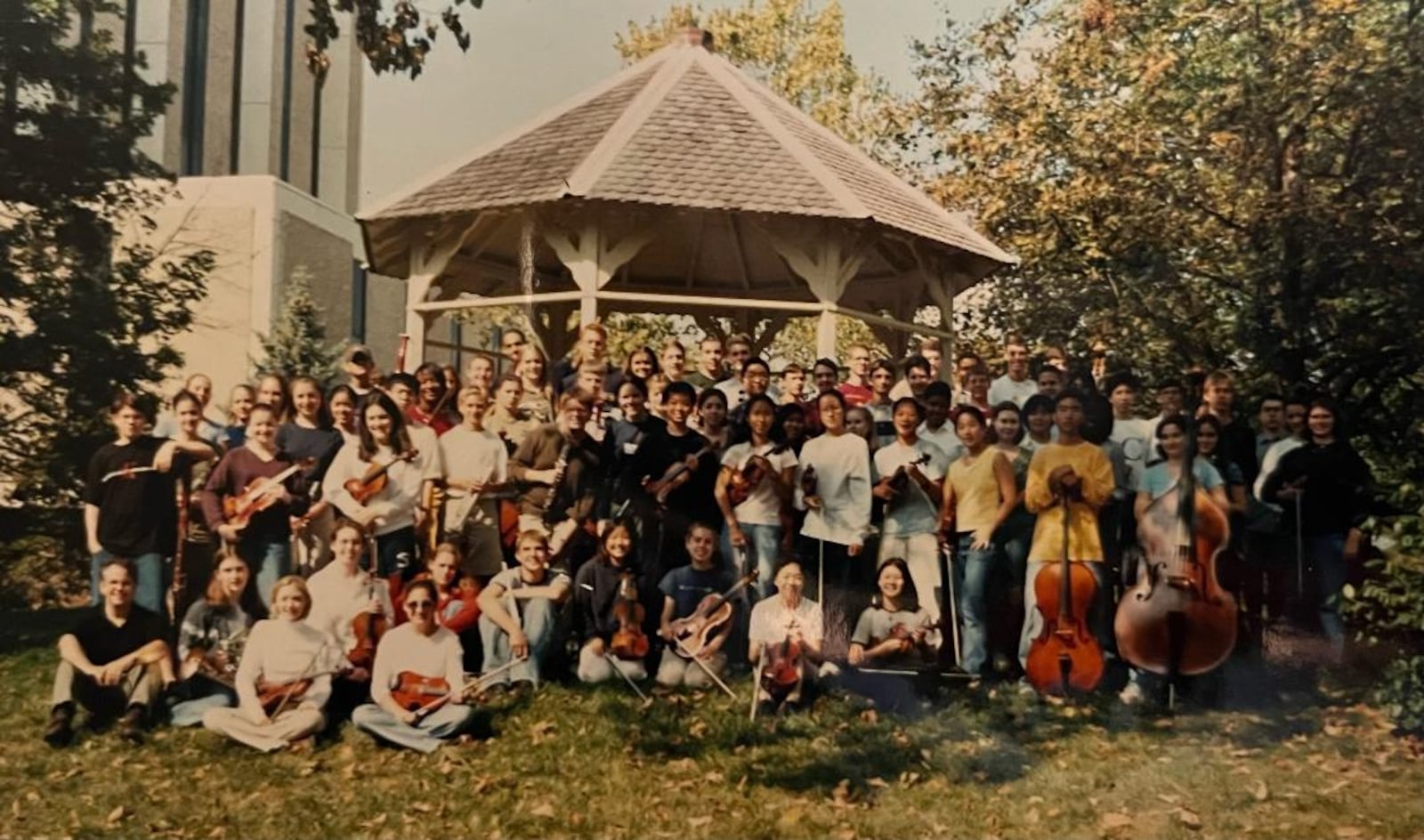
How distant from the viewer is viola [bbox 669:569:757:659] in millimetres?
5652

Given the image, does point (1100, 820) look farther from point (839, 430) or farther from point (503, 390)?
point (503, 390)

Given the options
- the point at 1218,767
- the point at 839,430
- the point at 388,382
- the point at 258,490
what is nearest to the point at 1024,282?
the point at 839,430

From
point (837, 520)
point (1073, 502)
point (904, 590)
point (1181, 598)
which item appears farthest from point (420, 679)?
point (1181, 598)

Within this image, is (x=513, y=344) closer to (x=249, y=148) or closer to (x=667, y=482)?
(x=667, y=482)

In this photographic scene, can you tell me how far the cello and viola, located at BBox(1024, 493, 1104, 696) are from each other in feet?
0.50

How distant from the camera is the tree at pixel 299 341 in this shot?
19.9ft

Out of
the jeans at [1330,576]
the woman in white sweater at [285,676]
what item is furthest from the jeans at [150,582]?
the jeans at [1330,576]

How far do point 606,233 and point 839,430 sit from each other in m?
1.34

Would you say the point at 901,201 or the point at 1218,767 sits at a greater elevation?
the point at 901,201

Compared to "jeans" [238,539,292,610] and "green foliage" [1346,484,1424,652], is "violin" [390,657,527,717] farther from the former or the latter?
"green foliage" [1346,484,1424,652]

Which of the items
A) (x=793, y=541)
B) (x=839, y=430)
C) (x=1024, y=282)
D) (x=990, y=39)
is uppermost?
(x=990, y=39)

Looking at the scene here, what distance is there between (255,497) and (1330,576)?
4.68m

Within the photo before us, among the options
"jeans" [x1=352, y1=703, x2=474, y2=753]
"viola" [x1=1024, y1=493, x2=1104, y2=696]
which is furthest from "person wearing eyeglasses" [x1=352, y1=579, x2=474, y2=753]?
"viola" [x1=1024, y1=493, x2=1104, y2=696]

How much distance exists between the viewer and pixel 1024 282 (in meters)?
6.08
